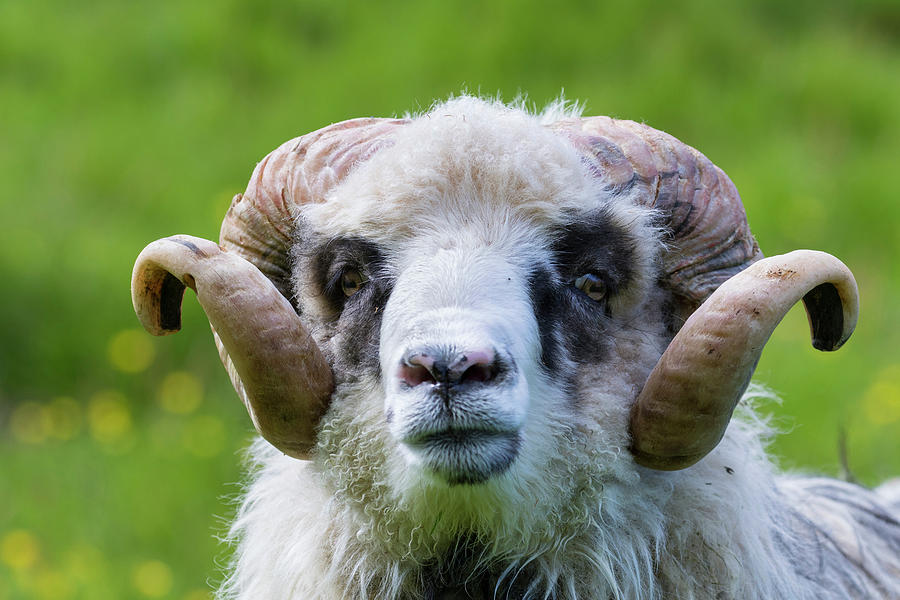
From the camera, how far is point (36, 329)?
30.0 ft

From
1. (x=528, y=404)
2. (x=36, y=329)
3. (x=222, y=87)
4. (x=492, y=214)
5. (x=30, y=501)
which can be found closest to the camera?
(x=528, y=404)

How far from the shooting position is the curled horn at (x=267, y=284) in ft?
10.1

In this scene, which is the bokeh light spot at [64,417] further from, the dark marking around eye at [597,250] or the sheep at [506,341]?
the dark marking around eye at [597,250]

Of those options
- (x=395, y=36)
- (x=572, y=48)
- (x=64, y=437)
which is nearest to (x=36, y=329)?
(x=64, y=437)

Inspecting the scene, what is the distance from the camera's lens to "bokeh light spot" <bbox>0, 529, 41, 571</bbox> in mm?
6547

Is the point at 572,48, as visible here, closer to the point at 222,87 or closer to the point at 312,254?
the point at 222,87

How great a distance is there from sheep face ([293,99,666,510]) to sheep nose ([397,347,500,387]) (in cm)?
13

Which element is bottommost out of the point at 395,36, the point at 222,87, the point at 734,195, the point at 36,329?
the point at 36,329

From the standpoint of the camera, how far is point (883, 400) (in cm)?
778

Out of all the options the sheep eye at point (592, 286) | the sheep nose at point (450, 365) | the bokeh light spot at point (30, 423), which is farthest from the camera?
the bokeh light spot at point (30, 423)

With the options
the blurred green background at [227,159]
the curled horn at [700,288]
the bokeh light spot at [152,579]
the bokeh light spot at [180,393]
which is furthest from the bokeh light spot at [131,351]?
the curled horn at [700,288]

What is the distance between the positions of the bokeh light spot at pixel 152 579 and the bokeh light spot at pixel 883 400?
463 cm

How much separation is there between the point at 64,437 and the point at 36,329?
1.14 metres

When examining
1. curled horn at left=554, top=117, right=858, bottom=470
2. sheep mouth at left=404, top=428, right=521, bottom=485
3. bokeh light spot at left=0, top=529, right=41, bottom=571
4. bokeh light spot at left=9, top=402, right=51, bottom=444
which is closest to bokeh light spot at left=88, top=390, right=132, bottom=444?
bokeh light spot at left=9, top=402, right=51, bottom=444
